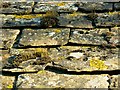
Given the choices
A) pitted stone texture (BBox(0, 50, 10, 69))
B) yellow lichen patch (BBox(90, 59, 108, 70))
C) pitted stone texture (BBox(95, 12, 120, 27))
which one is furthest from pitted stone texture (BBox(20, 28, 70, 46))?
yellow lichen patch (BBox(90, 59, 108, 70))

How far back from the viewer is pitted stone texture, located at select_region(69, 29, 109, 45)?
11.8 feet

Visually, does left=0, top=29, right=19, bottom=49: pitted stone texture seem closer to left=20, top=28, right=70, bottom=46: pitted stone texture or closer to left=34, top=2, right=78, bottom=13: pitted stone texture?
left=20, top=28, right=70, bottom=46: pitted stone texture

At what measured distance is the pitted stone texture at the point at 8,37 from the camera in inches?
144

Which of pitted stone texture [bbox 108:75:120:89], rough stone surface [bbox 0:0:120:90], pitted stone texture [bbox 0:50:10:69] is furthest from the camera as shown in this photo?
pitted stone texture [bbox 0:50:10:69]

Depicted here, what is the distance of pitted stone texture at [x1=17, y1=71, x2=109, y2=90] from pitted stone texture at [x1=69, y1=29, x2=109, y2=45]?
633 mm

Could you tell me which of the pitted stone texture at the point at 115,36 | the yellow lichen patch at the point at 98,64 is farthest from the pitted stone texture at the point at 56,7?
the yellow lichen patch at the point at 98,64

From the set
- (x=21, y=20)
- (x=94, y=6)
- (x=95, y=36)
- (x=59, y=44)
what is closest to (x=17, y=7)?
(x=21, y=20)

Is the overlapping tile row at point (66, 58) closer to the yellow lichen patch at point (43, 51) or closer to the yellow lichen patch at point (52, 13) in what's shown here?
the yellow lichen patch at point (43, 51)

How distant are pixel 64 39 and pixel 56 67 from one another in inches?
22.9

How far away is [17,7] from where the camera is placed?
15.1ft

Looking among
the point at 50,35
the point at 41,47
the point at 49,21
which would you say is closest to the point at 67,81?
the point at 41,47

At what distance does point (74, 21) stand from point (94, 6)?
19.3 inches

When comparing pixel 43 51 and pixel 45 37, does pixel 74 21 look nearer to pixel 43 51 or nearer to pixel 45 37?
pixel 45 37

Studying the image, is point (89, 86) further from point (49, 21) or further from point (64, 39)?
point (49, 21)
